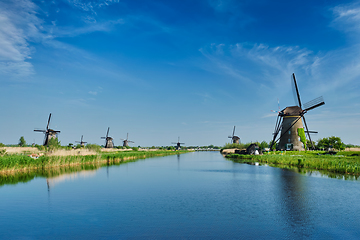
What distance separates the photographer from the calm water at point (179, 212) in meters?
8.28

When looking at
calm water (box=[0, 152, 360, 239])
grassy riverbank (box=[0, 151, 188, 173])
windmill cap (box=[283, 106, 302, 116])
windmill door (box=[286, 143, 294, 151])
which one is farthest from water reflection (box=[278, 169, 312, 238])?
windmill cap (box=[283, 106, 302, 116])

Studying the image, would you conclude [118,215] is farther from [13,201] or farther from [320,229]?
[320,229]

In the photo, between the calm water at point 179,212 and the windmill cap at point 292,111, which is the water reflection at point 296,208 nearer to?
the calm water at point 179,212

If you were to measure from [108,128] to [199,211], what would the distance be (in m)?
88.7

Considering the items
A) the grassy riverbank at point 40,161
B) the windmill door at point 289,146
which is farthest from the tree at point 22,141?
the windmill door at point 289,146

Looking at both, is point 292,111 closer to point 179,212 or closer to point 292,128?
point 292,128

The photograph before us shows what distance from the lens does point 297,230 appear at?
848cm

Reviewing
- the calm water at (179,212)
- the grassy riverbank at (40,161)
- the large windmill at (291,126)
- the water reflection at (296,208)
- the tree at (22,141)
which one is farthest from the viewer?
the tree at (22,141)

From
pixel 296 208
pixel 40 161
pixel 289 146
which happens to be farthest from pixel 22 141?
pixel 296 208

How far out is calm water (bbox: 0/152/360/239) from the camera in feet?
27.2

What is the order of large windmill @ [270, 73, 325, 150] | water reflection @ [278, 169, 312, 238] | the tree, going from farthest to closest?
the tree
large windmill @ [270, 73, 325, 150]
water reflection @ [278, 169, 312, 238]

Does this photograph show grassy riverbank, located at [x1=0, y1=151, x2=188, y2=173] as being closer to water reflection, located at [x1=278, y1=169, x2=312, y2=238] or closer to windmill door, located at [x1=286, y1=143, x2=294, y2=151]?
water reflection, located at [x1=278, y1=169, x2=312, y2=238]

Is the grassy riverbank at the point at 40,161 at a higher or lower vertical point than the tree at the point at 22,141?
lower

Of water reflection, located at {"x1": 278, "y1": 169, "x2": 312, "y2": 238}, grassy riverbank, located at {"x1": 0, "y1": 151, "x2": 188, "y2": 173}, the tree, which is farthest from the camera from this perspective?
the tree
